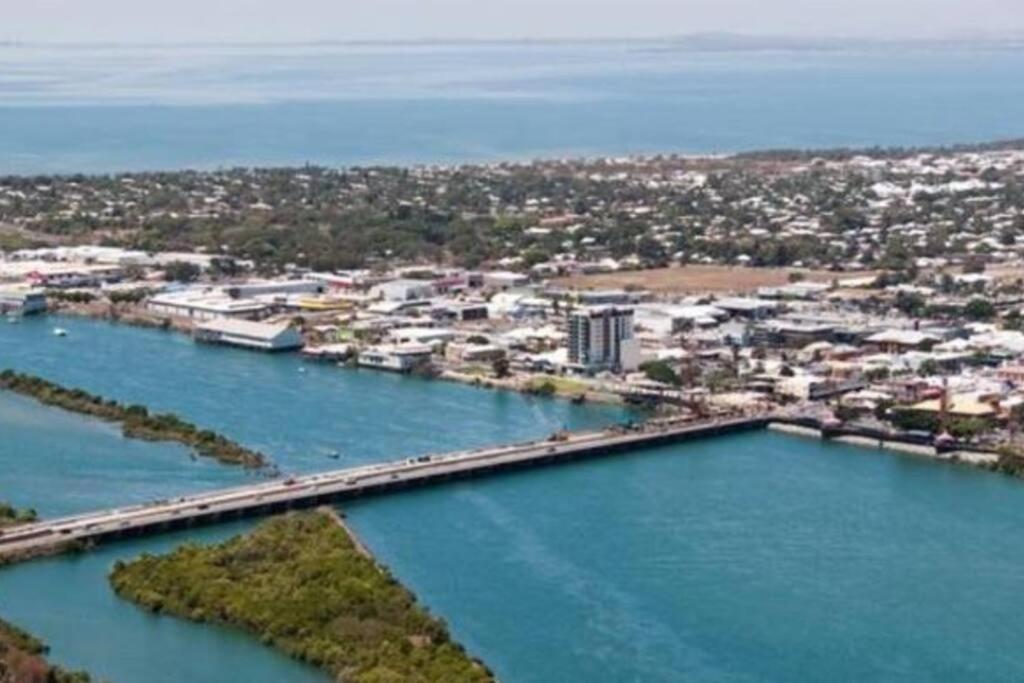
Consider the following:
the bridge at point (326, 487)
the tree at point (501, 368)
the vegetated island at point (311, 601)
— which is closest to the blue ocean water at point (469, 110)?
the tree at point (501, 368)

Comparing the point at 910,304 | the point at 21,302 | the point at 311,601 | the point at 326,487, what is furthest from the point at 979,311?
the point at 311,601

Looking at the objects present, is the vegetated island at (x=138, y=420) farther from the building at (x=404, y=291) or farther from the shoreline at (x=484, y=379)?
the building at (x=404, y=291)

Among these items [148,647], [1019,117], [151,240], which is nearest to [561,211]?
[151,240]

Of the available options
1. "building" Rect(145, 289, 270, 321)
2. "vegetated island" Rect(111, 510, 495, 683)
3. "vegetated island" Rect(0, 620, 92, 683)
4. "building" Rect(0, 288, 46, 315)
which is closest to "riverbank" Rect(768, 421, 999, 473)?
"vegetated island" Rect(111, 510, 495, 683)

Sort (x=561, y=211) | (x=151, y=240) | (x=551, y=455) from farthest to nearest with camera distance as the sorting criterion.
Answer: (x=561, y=211) < (x=151, y=240) < (x=551, y=455)

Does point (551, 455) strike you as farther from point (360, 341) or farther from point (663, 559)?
point (360, 341)

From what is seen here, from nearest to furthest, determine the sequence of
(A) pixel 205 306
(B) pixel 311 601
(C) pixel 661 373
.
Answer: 1. (B) pixel 311 601
2. (C) pixel 661 373
3. (A) pixel 205 306

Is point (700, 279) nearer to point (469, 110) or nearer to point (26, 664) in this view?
point (26, 664)
